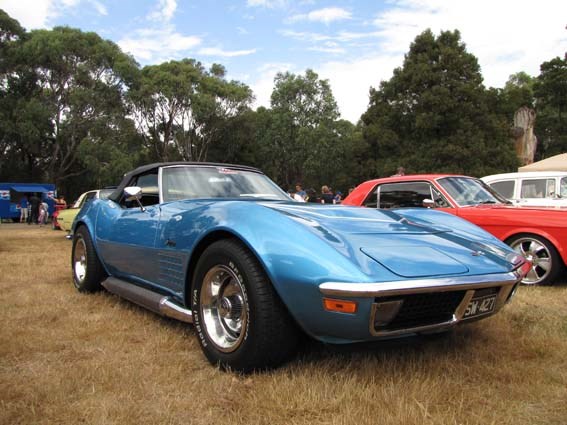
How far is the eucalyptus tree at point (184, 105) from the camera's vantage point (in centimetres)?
2830

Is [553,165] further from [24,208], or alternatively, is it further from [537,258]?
[24,208]

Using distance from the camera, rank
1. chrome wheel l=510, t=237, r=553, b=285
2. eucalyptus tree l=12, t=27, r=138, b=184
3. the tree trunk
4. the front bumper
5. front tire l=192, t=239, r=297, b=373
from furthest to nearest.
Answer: the tree trunk < eucalyptus tree l=12, t=27, r=138, b=184 < chrome wheel l=510, t=237, r=553, b=285 < front tire l=192, t=239, r=297, b=373 < the front bumper

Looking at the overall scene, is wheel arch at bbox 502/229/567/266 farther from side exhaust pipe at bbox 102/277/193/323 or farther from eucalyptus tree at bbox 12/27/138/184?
eucalyptus tree at bbox 12/27/138/184

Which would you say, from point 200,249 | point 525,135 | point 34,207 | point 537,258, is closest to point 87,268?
point 200,249

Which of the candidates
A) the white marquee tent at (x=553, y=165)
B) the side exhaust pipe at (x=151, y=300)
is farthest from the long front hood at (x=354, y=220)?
the white marquee tent at (x=553, y=165)

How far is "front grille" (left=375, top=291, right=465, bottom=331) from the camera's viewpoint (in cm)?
204

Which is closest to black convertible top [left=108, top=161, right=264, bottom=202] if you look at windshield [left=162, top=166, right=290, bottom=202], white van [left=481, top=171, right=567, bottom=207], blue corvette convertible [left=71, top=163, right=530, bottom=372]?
windshield [left=162, top=166, right=290, bottom=202]

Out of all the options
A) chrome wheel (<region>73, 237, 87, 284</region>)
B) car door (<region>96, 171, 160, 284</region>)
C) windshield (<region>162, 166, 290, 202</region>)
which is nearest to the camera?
car door (<region>96, 171, 160, 284</region>)

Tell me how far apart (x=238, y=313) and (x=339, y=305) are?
734 millimetres

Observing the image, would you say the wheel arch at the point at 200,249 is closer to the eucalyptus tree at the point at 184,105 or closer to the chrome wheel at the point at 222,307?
the chrome wheel at the point at 222,307

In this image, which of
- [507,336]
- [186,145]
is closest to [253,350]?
[507,336]

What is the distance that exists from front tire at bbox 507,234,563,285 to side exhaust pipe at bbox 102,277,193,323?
3.83 meters

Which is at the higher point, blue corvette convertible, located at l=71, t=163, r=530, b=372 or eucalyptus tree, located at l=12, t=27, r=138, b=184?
eucalyptus tree, located at l=12, t=27, r=138, b=184

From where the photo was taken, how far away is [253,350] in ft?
7.33
